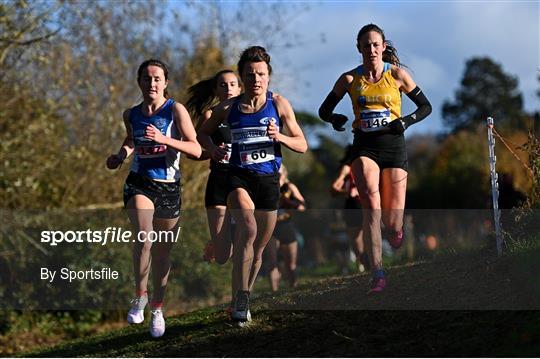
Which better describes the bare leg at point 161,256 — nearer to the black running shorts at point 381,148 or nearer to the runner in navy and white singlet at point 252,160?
the runner in navy and white singlet at point 252,160

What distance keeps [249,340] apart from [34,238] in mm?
8445

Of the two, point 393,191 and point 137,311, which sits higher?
point 393,191

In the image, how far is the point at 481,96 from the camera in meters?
80.2

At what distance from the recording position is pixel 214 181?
8.92 m

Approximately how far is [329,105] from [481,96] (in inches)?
2891

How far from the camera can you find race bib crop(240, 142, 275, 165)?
826cm

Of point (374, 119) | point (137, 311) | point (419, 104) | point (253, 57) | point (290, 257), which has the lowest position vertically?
point (137, 311)

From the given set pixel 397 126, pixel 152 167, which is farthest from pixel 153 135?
pixel 397 126

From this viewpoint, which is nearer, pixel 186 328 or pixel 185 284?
pixel 186 328

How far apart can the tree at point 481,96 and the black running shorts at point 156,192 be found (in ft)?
233

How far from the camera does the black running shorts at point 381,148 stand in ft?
28.3

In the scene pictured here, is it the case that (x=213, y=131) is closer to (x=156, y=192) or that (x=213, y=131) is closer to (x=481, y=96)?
(x=156, y=192)

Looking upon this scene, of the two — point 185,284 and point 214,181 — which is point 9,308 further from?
point 214,181

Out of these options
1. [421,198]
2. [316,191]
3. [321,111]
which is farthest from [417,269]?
[316,191]
